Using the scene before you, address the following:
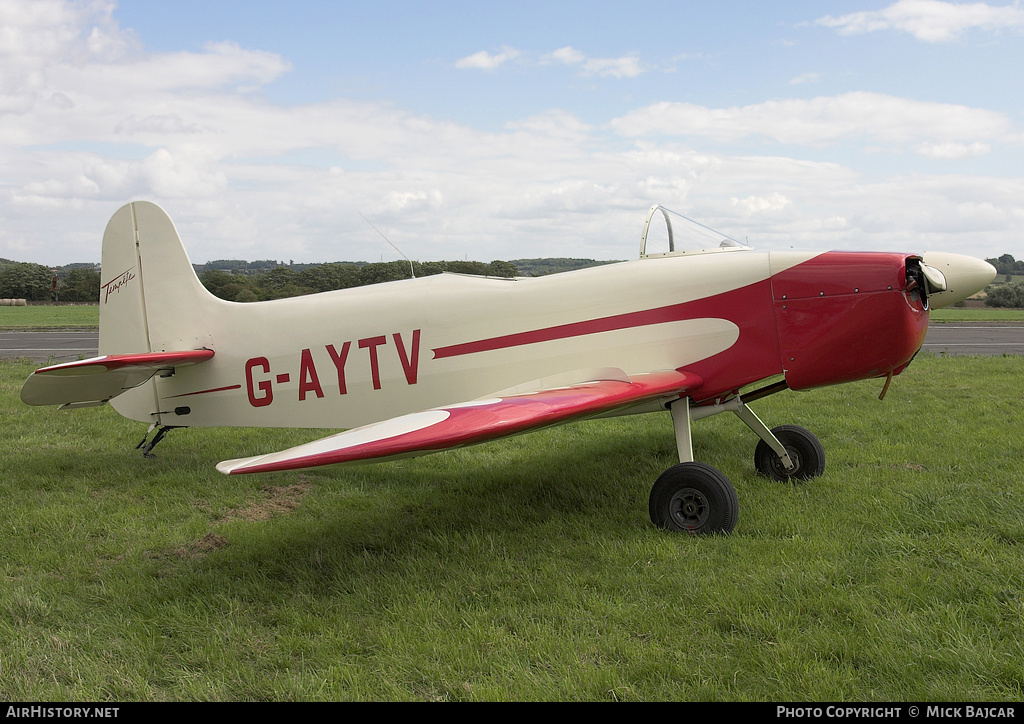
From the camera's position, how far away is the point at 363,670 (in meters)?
3.11

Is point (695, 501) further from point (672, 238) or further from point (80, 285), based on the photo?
point (80, 285)

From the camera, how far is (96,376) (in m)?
5.69

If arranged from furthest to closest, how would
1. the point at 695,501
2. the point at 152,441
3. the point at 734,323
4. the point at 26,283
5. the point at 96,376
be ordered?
the point at 26,283 → the point at 152,441 → the point at 96,376 → the point at 734,323 → the point at 695,501

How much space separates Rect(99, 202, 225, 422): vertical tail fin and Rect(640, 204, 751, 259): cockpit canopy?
427cm

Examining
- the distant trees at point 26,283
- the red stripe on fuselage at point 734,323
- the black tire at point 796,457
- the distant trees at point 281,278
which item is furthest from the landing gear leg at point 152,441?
the distant trees at point 26,283

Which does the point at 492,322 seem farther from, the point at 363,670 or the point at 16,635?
the point at 16,635

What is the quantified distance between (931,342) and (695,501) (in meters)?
19.6

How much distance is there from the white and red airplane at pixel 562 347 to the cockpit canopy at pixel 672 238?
17 millimetres

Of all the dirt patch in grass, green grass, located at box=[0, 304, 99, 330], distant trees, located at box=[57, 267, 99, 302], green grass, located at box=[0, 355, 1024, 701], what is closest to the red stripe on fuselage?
green grass, located at box=[0, 355, 1024, 701]

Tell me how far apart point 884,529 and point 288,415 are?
485 centimetres

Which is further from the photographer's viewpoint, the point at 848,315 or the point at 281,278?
the point at 281,278

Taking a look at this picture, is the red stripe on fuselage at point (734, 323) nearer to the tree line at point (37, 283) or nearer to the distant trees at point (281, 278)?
the distant trees at point (281, 278)

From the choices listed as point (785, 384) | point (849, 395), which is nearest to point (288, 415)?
point (785, 384)

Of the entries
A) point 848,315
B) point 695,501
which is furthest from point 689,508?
point 848,315
